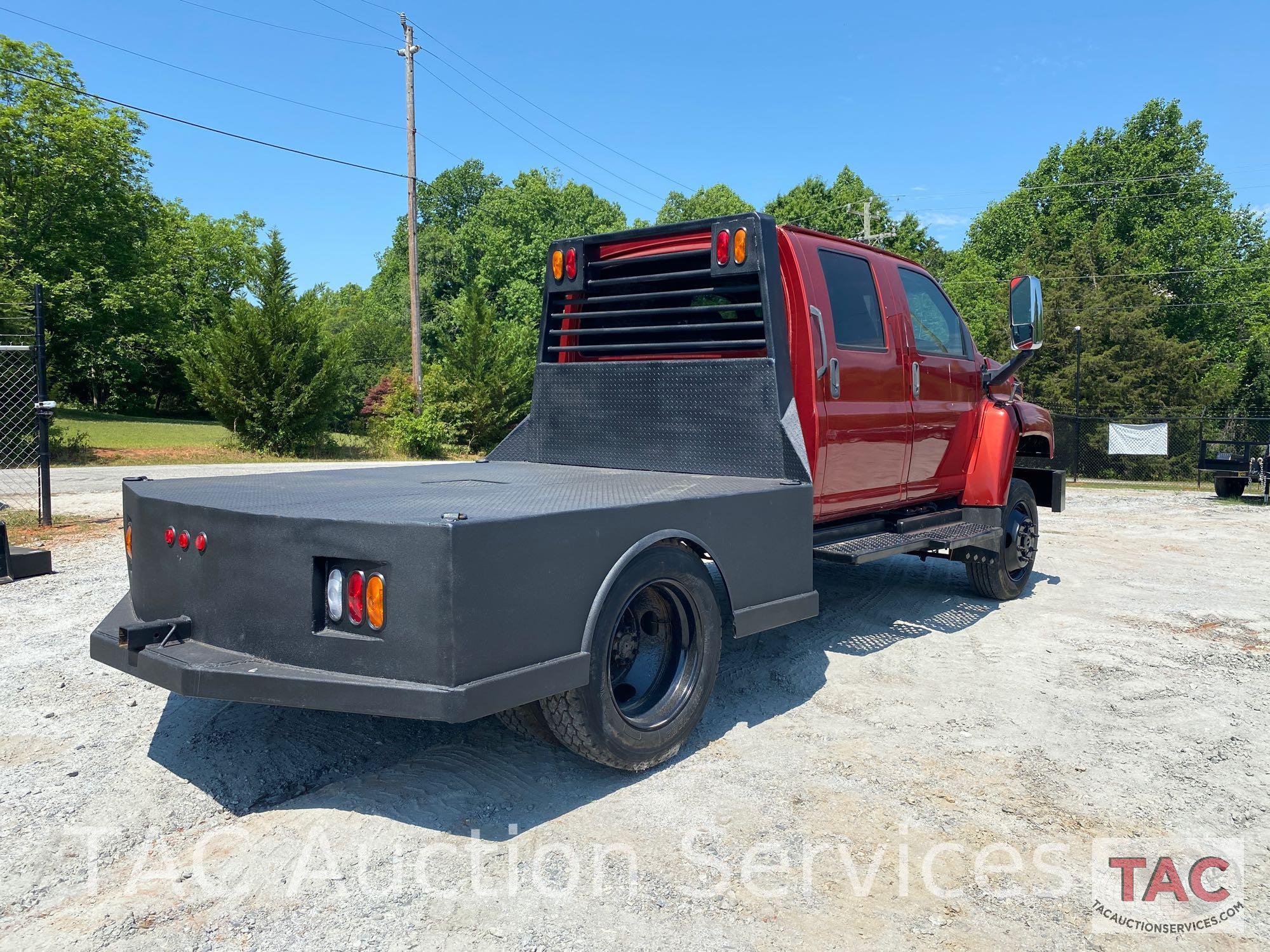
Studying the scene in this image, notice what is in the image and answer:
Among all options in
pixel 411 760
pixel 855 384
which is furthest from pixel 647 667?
pixel 855 384

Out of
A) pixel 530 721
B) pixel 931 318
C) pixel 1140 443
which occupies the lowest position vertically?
pixel 530 721

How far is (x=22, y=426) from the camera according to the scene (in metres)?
14.0

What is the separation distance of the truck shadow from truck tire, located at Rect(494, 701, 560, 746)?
233mm

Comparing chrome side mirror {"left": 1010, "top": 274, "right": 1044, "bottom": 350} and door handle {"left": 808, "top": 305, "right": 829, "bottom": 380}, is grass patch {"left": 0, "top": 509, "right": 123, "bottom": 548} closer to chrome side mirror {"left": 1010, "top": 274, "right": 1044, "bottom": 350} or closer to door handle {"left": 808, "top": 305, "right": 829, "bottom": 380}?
door handle {"left": 808, "top": 305, "right": 829, "bottom": 380}

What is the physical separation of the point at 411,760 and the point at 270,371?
23.3 m

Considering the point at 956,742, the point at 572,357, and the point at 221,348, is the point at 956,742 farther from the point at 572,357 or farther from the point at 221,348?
the point at 221,348

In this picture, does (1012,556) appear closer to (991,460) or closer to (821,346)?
(991,460)

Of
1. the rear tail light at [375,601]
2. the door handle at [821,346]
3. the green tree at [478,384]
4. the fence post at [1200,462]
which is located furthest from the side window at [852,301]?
the green tree at [478,384]

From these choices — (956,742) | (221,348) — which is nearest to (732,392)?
(956,742)

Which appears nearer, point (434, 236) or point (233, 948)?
point (233, 948)

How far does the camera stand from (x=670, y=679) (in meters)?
3.77

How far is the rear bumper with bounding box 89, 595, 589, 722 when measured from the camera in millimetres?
2693

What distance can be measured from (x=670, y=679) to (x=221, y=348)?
24.1 metres

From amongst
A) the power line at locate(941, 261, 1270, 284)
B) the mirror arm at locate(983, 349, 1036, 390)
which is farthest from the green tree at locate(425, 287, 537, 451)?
the mirror arm at locate(983, 349, 1036, 390)
